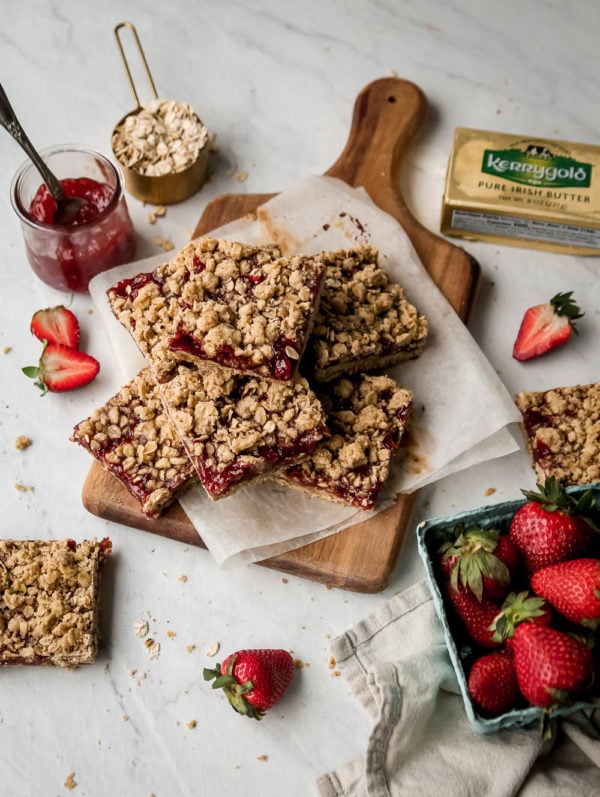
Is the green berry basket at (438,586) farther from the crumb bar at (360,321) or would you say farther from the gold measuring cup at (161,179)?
the gold measuring cup at (161,179)

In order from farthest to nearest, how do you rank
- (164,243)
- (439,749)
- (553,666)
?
(164,243)
(439,749)
(553,666)

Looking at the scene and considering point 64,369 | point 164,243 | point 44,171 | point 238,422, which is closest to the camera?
point 238,422

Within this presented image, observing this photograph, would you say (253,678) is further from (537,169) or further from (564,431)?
(537,169)

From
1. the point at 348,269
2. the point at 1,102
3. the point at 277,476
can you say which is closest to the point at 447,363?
the point at 348,269

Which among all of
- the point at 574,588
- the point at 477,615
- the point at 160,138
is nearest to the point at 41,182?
the point at 160,138

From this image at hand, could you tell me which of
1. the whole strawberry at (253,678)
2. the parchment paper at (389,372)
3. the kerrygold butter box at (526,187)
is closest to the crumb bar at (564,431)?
the parchment paper at (389,372)

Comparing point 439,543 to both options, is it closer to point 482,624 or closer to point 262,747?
point 482,624

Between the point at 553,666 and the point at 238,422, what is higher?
the point at 238,422

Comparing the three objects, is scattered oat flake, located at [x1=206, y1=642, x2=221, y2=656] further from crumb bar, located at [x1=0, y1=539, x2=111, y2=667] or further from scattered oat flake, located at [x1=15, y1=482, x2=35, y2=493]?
scattered oat flake, located at [x1=15, y1=482, x2=35, y2=493]
